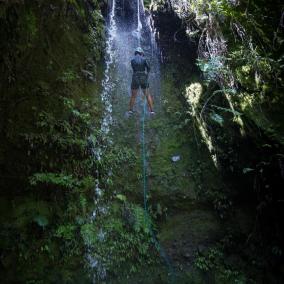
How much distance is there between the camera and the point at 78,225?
6.03 metres

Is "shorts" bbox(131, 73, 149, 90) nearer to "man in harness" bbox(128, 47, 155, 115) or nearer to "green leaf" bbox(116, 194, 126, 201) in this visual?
"man in harness" bbox(128, 47, 155, 115)

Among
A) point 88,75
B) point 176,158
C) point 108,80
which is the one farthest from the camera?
point 108,80

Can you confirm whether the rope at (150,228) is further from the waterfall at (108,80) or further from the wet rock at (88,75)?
the wet rock at (88,75)

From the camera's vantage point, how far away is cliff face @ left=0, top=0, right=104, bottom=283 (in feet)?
18.3

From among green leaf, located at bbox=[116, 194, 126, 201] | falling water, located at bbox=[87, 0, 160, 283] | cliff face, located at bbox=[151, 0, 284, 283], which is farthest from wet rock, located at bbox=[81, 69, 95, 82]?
green leaf, located at bbox=[116, 194, 126, 201]

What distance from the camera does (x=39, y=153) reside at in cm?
614

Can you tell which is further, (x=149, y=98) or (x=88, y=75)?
(x=149, y=98)

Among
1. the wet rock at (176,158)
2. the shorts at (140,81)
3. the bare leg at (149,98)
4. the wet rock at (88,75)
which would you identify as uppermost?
the wet rock at (88,75)

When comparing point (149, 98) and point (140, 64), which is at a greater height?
point (140, 64)

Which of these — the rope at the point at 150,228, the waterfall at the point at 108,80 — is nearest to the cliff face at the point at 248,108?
the rope at the point at 150,228

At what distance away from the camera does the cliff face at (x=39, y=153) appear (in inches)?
220

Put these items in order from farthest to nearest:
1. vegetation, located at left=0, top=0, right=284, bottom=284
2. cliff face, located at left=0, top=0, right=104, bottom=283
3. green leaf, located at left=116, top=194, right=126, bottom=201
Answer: green leaf, located at left=116, top=194, right=126, bottom=201
vegetation, located at left=0, top=0, right=284, bottom=284
cliff face, located at left=0, top=0, right=104, bottom=283

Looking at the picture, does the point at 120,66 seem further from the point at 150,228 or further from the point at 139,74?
the point at 150,228

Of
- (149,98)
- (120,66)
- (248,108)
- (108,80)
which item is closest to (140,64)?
(149,98)
